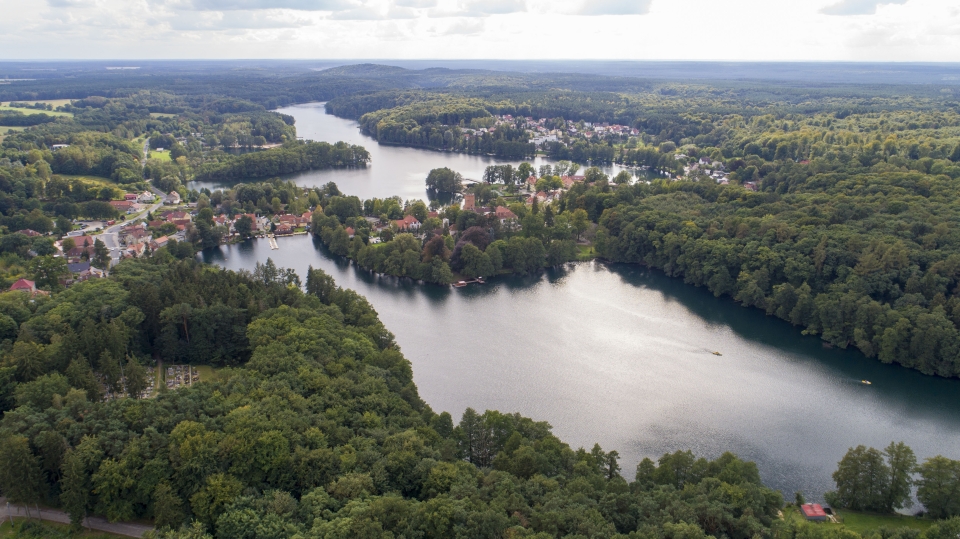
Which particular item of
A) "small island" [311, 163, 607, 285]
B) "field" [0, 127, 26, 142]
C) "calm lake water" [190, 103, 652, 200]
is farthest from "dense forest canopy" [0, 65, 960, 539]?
"calm lake water" [190, 103, 652, 200]

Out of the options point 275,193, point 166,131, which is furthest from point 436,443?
point 166,131

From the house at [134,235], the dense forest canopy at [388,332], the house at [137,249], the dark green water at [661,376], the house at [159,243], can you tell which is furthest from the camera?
the house at [134,235]

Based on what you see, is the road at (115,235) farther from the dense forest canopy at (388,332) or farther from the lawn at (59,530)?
the lawn at (59,530)

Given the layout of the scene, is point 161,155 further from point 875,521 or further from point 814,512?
point 875,521

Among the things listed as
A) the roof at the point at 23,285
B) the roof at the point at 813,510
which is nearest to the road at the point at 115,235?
the roof at the point at 23,285

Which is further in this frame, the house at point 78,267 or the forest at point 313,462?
the house at point 78,267

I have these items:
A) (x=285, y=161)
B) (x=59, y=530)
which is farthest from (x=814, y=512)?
(x=285, y=161)
